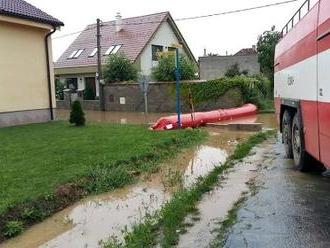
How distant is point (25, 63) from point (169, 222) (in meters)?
14.2

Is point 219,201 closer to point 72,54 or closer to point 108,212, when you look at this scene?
point 108,212

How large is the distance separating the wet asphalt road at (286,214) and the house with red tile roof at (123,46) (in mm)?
28154

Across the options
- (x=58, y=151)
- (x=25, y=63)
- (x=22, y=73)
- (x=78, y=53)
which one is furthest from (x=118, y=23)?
(x=58, y=151)

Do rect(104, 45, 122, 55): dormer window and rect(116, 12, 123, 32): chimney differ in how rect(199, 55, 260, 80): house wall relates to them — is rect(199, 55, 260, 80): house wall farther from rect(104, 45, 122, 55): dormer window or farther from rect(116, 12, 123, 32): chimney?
rect(104, 45, 122, 55): dormer window

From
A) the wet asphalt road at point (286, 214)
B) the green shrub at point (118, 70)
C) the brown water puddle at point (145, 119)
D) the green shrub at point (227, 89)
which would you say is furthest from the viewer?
the green shrub at point (118, 70)

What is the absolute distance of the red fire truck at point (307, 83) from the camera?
563 centimetres

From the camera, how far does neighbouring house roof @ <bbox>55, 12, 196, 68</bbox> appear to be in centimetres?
3694

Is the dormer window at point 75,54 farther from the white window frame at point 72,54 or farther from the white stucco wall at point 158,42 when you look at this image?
the white stucco wall at point 158,42

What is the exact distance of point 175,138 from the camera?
13.3 metres

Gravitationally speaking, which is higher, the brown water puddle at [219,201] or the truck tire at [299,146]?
the truck tire at [299,146]

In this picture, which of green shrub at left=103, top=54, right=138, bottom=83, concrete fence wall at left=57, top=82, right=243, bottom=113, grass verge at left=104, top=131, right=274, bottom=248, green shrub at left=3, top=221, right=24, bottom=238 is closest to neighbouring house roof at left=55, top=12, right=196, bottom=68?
green shrub at left=103, top=54, right=138, bottom=83

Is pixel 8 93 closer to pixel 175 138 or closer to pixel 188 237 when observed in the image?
pixel 175 138

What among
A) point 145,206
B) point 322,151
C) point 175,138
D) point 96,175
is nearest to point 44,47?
point 175,138

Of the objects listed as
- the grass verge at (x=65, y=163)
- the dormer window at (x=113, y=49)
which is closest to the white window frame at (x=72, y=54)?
the dormer window at (x=113, y=49)
